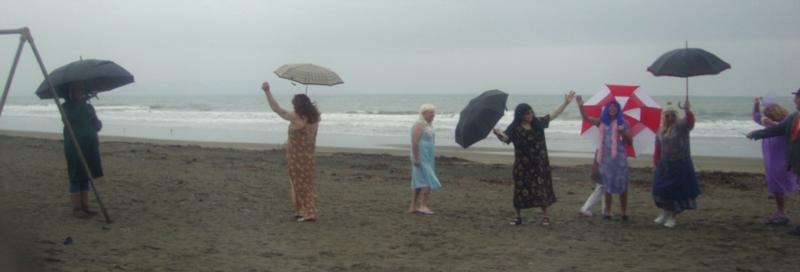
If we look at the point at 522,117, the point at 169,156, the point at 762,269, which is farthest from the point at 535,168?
the point at 169,156

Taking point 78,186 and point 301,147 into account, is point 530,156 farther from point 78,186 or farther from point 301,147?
point 78,186

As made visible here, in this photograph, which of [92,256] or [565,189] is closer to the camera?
[92,256]

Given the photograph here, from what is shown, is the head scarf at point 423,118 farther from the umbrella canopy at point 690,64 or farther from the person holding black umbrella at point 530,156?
the umbrella canopy at point 690,64

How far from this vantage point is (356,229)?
8.48 meters

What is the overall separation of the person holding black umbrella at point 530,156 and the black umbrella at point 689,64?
1069 millimetres

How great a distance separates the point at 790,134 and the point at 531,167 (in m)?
2.68

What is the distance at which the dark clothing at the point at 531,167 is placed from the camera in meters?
8.45

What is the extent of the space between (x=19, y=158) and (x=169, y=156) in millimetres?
3147

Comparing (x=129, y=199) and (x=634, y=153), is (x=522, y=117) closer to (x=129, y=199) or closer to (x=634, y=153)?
(x=634, y=153)

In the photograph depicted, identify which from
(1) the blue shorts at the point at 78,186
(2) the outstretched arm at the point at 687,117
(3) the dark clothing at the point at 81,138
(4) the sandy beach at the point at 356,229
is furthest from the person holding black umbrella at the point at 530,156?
(1) the blue shorts at the point at 78,186

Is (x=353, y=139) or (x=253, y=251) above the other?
(x=253, y=251)

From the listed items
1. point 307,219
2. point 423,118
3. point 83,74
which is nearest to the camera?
point 83,74

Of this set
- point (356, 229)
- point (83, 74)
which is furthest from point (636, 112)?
point (83, 74)

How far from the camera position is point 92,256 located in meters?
6.53
